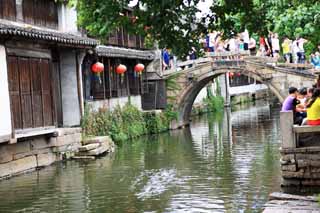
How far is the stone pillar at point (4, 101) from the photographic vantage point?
15855 millimetres

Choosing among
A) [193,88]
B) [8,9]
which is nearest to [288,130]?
[8,9]

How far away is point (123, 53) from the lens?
2558 cm

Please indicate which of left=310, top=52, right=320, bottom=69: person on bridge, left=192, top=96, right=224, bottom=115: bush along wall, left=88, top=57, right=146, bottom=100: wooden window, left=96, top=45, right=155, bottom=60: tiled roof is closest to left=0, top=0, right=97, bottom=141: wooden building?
left=96, top=45, right=155, bottom=60: tiled roof

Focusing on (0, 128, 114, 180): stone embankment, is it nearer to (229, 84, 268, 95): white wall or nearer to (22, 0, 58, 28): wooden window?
(22, 0, 58, 28): wooden window

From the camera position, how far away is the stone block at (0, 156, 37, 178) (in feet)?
52.0

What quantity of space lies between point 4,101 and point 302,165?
785 centimetres

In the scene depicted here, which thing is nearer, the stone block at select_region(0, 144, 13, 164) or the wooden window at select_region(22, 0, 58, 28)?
the stone block at select_region(0, 144, 13, 164)

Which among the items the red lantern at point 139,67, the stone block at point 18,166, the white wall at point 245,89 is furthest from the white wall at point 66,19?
the white wall at point 245,89

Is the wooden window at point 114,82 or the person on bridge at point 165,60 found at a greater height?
the person on bridge at point 165,60

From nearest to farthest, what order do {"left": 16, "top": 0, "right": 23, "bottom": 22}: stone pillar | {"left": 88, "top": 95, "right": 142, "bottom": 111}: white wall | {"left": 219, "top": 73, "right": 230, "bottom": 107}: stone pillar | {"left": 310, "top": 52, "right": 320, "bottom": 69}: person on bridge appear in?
1. {"left": 16, "top": 0, "right": 23, "bottom": 22}: stone pillar
2. {"left": 88, "top": 95, "right": 142, "bottom": 111}: white wall
3. {"left": 310, "top": 52, "right": 320, "bottom": 69}: person on bridge
4. {"left": 219, "top": 73, "right": 230, "bottom": 107}: stone pillar

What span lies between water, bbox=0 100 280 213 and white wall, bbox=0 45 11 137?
1346 millimetres

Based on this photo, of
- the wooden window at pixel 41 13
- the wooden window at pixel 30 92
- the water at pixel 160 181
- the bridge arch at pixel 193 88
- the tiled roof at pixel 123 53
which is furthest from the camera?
the bridge arch at pixel 193 88

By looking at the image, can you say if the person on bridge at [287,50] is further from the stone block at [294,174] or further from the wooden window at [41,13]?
the stone block at [294,174]

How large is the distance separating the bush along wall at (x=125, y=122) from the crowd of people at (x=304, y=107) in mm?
8592
